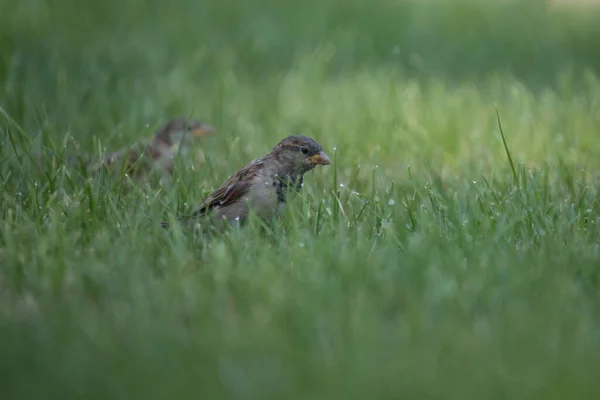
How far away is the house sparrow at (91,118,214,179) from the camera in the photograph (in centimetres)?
534

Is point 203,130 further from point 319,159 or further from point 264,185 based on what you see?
point 264,185

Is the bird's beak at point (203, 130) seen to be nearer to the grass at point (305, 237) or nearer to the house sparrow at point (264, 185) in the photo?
the grass at point (305, 237)

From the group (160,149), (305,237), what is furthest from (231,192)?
(160,149)

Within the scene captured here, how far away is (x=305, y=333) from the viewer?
2.98 meters

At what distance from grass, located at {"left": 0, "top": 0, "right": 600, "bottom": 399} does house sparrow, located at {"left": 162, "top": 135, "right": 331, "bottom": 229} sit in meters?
0.13

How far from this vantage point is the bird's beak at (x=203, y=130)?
640 centimetres

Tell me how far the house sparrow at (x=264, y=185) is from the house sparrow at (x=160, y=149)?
667 mm

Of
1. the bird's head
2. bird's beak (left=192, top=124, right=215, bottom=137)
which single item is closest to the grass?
bird's beak (left=192, top=124, right=215, bottom=137)

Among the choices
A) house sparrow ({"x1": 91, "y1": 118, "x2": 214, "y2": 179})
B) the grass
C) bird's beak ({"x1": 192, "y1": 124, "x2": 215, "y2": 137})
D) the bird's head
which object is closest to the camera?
the grass

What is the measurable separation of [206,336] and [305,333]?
1.02ft

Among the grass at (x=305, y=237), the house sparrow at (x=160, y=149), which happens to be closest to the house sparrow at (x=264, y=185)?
the grass at (x=305, y=237)

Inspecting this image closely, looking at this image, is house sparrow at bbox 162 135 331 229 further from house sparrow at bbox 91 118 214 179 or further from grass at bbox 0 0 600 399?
house sparrow at bbox 91 118 214 179

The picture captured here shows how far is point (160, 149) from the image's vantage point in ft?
20.2

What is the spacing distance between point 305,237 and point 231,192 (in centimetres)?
76
